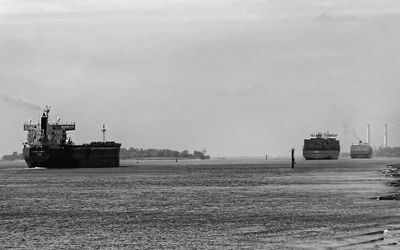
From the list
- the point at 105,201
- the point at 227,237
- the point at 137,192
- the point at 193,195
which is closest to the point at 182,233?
the point at 227,237

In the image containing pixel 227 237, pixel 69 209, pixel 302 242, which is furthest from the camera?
pixel 69 209

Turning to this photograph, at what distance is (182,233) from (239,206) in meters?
27.8

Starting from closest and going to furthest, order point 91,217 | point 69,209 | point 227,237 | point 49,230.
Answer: point 227,237
point 49,230
point 91,217
point 69,209

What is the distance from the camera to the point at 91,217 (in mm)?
80375

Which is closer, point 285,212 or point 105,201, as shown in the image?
point 285,212

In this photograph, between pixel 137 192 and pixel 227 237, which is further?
pixel 137 192

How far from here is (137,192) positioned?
125 meters

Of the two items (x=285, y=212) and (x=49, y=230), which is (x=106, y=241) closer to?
(x=49, y=230)

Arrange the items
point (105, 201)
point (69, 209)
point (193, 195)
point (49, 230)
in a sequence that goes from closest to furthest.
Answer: point (49, 230) < point (69, 209) < point (105, 201) < point (193, 195)

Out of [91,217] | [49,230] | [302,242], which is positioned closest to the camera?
[302,242]

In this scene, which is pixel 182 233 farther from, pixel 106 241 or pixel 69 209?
pixel 69 209

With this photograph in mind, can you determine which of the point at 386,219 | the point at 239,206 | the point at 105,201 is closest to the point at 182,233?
the point at 386,219

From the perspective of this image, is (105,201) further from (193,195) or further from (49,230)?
(49,230)

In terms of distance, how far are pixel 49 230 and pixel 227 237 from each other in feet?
49.6
